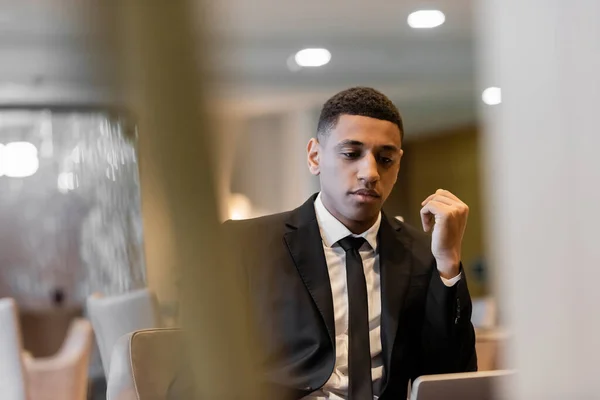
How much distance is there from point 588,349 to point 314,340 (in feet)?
2.51

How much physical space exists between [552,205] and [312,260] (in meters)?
0.78

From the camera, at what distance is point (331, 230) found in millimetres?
1000

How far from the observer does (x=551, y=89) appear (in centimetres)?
18

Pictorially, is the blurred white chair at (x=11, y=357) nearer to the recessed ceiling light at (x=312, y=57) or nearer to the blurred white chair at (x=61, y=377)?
the blurred white chair at (x=61, y=377)

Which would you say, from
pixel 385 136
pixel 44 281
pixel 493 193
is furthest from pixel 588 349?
pixel 44 281

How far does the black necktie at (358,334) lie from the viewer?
3.05 ft

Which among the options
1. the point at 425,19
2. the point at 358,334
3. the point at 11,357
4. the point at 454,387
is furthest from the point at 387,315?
the point at 425,19

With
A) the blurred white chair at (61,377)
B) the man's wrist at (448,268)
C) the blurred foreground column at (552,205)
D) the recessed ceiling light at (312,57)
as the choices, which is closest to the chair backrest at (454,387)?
the man's wrist at (448,268)

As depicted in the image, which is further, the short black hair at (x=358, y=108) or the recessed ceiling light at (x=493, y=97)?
the short black hair at (x=358, y=108)

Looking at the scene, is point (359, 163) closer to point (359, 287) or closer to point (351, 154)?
point (351, 154)

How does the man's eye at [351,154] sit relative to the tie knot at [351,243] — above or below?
above

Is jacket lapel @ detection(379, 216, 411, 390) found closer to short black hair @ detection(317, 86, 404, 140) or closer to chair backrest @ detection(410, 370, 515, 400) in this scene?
short black hair @ detection(317, 86, 404, 140)

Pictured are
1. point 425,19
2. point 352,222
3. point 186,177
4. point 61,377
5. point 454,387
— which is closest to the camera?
point 186,177

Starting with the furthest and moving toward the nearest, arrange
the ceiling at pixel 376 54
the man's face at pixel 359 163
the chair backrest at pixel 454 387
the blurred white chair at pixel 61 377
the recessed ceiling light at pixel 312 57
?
the recessed ceiling light at pixel 312 57 → the ceiling at pixel 376 54 → the blurred white chair at pixel 61 377 → the man's face at pixel 359 163 → the chair backrest at pixel 454 387
